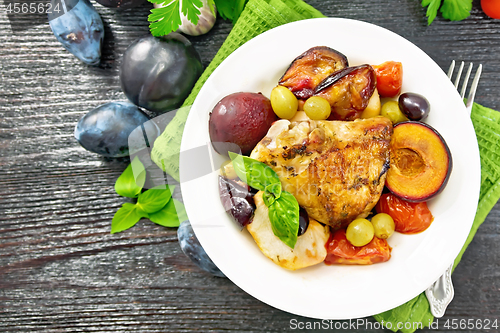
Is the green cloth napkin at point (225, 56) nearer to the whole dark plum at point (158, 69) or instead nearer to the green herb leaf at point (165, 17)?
the whole dark plum at point (158, 69)

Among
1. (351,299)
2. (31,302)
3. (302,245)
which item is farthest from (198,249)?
(31,302)

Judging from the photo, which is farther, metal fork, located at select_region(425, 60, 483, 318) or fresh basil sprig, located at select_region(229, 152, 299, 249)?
metal fork, located at select_region(425, 60, 483, 318)

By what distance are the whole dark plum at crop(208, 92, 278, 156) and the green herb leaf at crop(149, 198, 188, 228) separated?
452mm

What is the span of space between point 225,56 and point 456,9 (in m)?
1.04

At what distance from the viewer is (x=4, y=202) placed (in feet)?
5.71

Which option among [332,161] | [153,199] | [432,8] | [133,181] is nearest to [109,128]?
[133,181]

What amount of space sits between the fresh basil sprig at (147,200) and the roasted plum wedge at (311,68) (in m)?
0.76

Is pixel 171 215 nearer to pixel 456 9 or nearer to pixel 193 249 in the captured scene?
pixel 193 249

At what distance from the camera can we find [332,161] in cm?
120

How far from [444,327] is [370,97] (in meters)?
1.18

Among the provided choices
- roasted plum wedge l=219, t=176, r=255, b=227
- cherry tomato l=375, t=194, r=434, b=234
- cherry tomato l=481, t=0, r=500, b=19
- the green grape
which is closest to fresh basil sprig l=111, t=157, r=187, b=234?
roasted plum wedge l=219, t=176, r=255, b=227

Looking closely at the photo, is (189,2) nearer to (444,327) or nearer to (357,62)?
(357,62)

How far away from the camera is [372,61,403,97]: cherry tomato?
4.12 ft

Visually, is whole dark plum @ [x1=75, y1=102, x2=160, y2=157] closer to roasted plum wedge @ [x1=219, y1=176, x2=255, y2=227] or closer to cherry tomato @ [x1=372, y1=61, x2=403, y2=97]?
roasted plum wedge @ [x1=219, y1=176, x2=255, y2=227]
